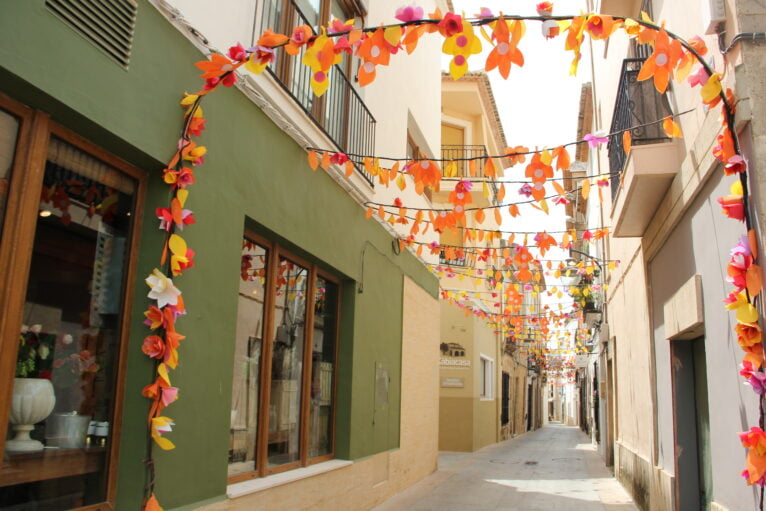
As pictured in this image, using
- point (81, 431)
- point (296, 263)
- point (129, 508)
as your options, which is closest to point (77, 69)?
point (81, 431)

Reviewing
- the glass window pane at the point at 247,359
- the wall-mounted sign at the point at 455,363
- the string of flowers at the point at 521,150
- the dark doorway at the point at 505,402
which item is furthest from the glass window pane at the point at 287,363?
the dark doorway at the point at 505,402

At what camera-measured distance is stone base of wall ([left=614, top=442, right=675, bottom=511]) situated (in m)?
6.68

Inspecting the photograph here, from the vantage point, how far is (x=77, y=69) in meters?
3.35

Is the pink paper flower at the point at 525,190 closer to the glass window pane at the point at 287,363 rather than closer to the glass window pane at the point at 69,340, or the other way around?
the glass window pane at the point at 287,363

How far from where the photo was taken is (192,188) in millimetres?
4434

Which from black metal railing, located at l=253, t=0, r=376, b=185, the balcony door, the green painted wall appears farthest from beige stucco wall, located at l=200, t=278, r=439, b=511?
the balcony door

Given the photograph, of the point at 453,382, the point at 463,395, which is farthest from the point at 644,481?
the point at 453,382

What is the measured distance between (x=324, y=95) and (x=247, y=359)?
128 inches

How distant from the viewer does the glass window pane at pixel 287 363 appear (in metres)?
6.12

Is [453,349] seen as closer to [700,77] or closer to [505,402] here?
[505,402]

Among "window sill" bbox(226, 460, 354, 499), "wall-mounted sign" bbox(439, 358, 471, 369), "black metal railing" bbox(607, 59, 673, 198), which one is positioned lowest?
"window sill" bbox(226, 460, 354, 499)

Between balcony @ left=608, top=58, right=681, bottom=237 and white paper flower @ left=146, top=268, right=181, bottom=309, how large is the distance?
428cm

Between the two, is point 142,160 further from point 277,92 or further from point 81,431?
point 277,92

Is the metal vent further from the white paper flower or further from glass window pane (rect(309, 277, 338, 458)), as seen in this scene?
glass window pane (rect(309, 277, 338, 458))
